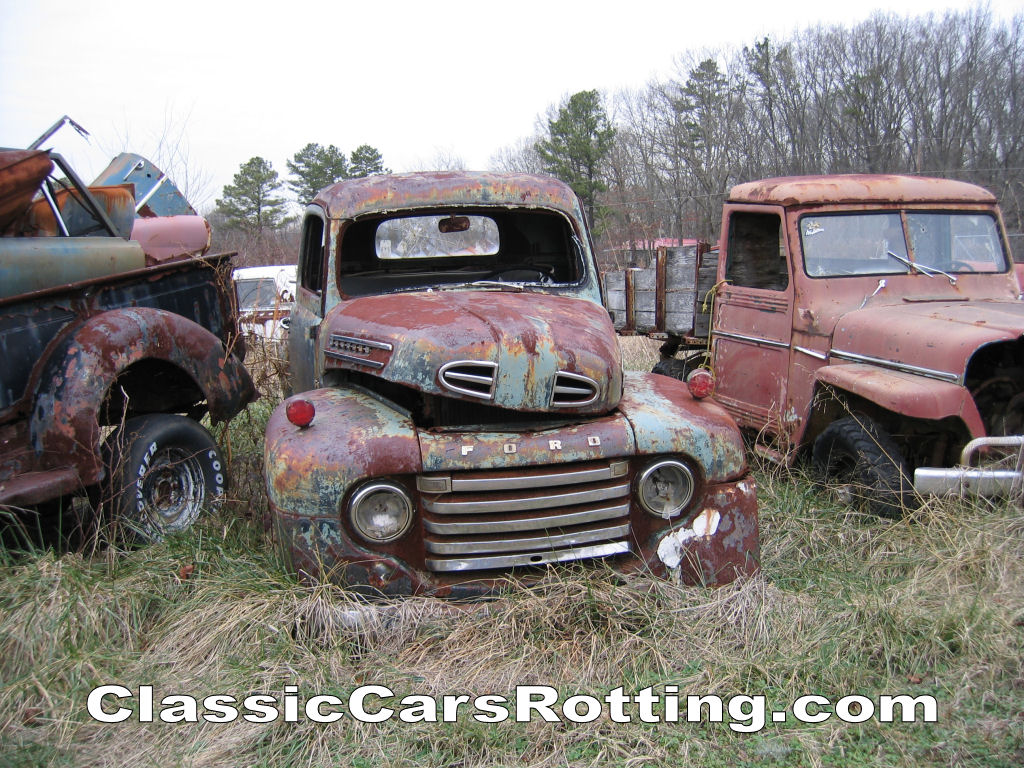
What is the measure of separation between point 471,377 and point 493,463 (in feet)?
1.10

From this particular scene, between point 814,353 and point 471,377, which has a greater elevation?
point 471,377

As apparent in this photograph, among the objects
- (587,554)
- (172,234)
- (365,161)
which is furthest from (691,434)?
(365,161)

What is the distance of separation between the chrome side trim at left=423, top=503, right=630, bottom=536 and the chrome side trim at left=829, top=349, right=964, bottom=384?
2107mm

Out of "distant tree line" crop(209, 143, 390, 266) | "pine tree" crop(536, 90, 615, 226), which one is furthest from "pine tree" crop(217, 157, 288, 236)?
"pine tree" crop(536, 90, 615, 226)

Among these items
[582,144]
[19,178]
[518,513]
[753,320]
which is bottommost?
[518,513]

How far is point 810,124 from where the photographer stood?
2195 centimetres

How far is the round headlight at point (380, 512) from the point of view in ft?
9.00

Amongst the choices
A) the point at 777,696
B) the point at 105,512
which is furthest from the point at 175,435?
the point at 777,696

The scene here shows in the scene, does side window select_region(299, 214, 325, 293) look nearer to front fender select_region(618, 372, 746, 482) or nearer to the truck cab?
front fender select_region(618, 372, 746, 482)

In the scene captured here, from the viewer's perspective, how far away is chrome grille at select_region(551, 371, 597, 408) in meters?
2.91

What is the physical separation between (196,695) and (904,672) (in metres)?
2.38

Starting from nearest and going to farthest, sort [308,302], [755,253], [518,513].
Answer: [518,513]
[308,302]
[755,253]

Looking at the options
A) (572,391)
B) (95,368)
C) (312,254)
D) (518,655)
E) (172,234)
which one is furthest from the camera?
(172,234)

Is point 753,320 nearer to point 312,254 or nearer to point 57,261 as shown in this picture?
point 312,254
